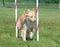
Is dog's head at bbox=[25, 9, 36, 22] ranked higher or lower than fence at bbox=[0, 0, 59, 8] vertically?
higher

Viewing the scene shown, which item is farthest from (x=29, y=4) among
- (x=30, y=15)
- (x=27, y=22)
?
(x=30, y=15)

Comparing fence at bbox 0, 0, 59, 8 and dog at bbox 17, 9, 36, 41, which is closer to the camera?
dog at bbox 17, 9, 36, 41

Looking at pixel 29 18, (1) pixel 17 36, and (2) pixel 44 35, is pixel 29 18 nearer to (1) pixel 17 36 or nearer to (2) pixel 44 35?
(1) pixel 17 36

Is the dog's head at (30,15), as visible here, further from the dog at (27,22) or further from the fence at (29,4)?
the fence at (29,4)

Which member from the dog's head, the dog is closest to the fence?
the dog

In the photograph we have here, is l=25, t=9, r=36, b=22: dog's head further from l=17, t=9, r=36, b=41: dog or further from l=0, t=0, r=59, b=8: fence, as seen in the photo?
l=0, t=0, r=59, b=8: fence

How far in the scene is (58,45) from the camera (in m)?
8.66

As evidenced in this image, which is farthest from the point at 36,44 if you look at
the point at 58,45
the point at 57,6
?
the point at 57,6

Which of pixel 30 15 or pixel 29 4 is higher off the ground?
pixel 30 15

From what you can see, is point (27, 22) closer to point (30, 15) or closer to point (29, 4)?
point (30, 15)

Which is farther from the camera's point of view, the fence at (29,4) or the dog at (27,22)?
the fence at (29,4)

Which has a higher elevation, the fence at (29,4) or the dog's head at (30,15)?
the dog's head at (30,15)

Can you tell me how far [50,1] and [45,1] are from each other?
71 cm

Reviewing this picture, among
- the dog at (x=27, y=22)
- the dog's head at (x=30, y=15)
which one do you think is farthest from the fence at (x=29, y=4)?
the dog's head at (x=30, y=15)
